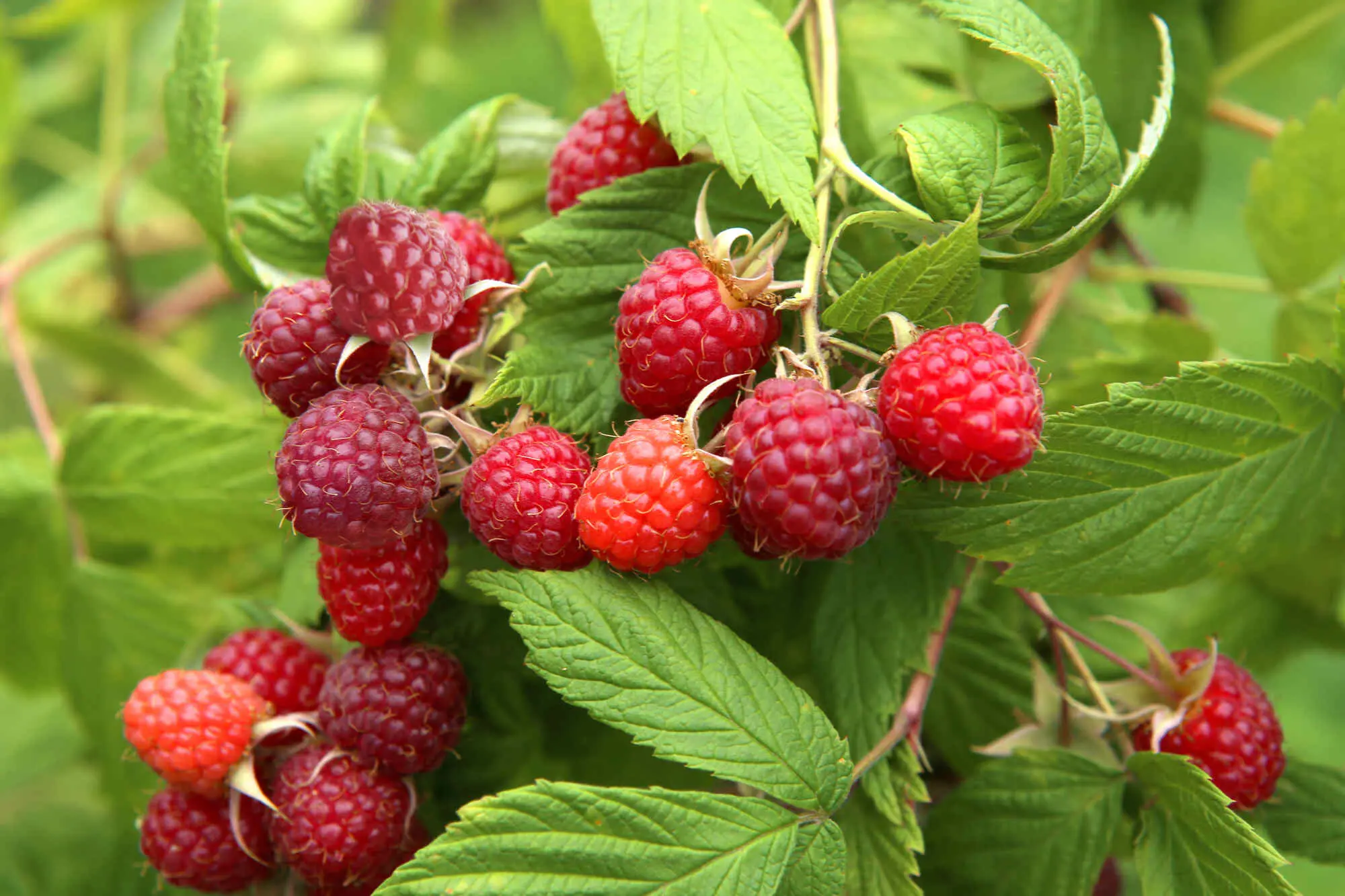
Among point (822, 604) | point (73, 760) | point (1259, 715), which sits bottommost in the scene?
point (73, 760)

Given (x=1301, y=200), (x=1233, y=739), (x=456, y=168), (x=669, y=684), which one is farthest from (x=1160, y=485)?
(x=456, y=168)

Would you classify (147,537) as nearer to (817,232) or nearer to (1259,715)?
(817,232)

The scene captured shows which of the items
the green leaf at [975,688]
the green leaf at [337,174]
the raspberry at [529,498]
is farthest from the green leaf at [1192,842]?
the green leaf at [337,174]

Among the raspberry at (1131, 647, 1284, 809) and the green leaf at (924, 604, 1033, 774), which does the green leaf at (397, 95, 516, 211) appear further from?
the raspberry at (1131, 647, 1284, 809)

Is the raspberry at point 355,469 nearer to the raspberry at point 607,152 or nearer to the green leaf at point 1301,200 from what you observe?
the raspberry at point 607,152

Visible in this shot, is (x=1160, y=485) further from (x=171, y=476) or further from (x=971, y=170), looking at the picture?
(x=171, y=476)

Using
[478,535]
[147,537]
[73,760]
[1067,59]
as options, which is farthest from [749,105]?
[73,760]

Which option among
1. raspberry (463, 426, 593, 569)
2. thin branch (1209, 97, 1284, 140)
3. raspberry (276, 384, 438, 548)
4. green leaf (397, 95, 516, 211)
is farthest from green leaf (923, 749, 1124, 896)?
thin branch (1209, 97, 1284, 140)
